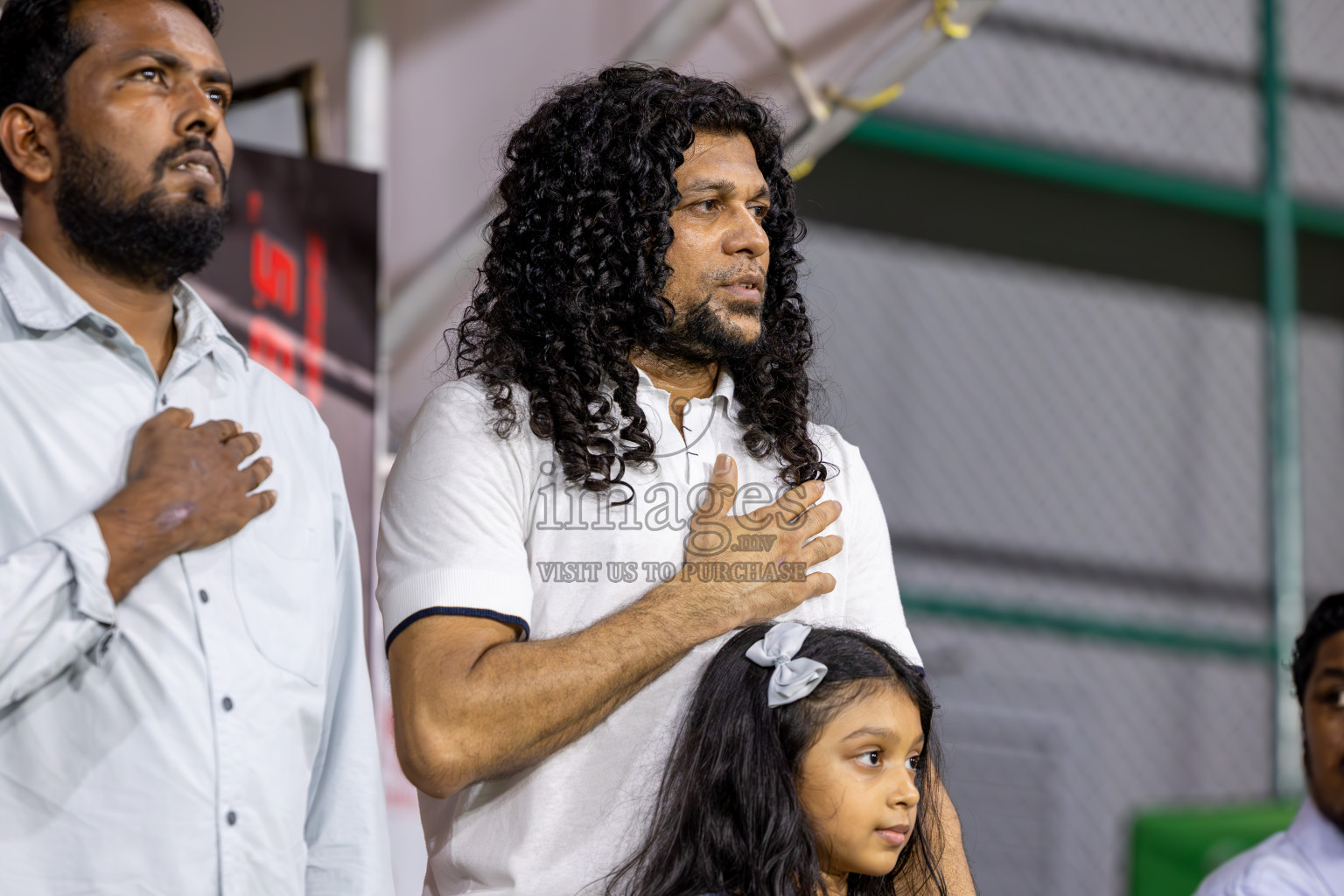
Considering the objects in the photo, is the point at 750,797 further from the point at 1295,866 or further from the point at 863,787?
the point at 1295,866

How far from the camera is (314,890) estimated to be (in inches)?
67.9

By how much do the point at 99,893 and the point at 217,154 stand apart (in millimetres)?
822

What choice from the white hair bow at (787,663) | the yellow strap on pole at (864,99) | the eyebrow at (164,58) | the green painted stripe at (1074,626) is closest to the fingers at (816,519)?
the white hair bow at (787,663)

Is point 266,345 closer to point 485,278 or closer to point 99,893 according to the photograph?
point 485,278

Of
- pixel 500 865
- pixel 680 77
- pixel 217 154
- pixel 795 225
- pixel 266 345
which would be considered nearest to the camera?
pixel 500 865

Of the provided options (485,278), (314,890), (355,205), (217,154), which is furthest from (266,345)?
(314,890)

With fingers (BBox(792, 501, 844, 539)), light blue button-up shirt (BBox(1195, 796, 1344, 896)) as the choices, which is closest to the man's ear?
fingers (BBox(792, 501, 844, 539))

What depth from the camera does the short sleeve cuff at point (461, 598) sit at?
1668 mm

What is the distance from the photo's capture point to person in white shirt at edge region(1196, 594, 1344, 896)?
2.64 metres

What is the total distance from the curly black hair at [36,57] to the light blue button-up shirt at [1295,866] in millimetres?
2194

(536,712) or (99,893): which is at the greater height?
(536,712)

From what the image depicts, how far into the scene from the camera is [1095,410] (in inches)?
234

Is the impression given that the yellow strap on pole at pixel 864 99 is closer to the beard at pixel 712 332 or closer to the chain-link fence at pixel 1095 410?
the chain-link fence at pixel 1095 410

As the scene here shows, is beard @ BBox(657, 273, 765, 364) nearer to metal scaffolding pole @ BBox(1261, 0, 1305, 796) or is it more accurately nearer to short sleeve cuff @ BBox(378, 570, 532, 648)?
short sleeve cuff @ BBox(378, 570, 532, 648)
